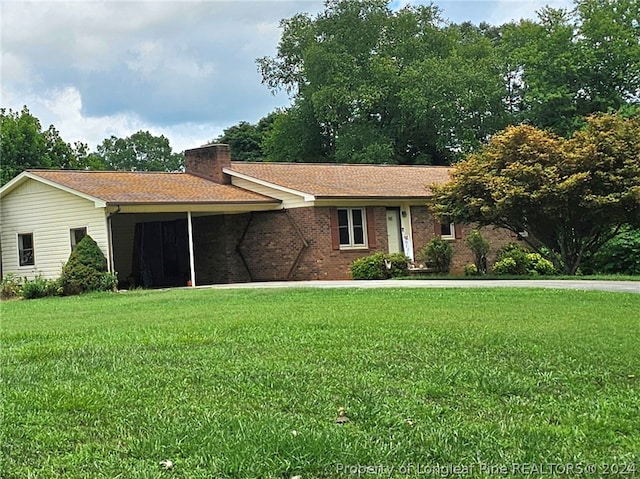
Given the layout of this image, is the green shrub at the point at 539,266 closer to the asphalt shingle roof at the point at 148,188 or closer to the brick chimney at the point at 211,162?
the asphalt shingle roof at the point at 148,188

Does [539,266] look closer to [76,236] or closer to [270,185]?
[270,185]

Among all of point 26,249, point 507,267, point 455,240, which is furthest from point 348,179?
point 26,249

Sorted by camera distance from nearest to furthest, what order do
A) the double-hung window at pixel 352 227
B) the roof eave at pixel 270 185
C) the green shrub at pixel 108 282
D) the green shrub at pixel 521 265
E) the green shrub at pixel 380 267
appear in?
the green shrub at pixel 108 282 → the green shrub at pixel 380 267 → the green shrub at pixel 521 265 → the roof eave at pixel 270 185 → the double-hung window at pixel 352 227

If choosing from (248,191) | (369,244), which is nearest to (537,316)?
(369,244)

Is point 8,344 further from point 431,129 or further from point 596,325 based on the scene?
point 431,129

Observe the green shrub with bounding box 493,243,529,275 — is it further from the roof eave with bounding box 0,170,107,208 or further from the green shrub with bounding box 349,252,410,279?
the roof eave with bounding box 0,170,107,208

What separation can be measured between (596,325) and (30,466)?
21.9ft

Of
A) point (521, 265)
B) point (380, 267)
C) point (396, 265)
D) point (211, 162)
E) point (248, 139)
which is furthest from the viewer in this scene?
point (248, 139)

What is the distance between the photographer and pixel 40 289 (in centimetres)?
1947

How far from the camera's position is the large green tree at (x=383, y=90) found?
44.6 metres

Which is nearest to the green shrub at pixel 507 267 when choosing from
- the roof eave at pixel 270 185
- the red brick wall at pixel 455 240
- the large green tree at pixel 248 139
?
the red brick wall at pixel 455 240

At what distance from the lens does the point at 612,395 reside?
547cm

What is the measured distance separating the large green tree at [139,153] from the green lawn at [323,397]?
259 ft

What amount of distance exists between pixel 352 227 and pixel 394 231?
170 centimetres
